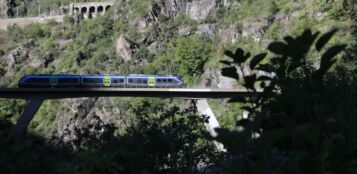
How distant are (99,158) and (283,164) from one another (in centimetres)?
85

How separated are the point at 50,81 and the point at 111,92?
12.7 feet

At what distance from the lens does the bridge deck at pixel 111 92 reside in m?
25.2

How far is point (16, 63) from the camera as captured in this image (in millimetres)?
81125

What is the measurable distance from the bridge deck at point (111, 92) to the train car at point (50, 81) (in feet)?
6.38

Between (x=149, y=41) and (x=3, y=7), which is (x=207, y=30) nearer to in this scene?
(x=149, y=41)

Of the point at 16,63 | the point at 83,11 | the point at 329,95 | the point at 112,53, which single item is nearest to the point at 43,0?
the point at 83,11

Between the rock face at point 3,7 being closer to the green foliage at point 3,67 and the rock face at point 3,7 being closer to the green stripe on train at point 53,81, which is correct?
the green foliage at point 3,67

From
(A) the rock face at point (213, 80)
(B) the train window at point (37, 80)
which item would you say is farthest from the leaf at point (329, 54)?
(A) the rock face at point (213, 80)

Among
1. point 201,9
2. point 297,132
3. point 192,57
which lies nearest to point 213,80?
point 192,57

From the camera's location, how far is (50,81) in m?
28.6

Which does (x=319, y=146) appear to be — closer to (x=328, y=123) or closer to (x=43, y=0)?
(x=328, y=123)

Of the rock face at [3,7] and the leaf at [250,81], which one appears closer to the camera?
the leaf at [250,81]

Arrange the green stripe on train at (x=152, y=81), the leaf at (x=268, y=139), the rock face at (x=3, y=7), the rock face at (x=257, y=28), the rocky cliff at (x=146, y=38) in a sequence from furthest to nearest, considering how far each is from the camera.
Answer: the rock face at (x=3, y=7)
the rock face at (x=257, y=28)
the rocky cliff at (x=146, y=38)
the green stripe on train at (x=152, y=81)
the leaf at (x=268, y=139)

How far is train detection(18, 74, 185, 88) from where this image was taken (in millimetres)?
28547
